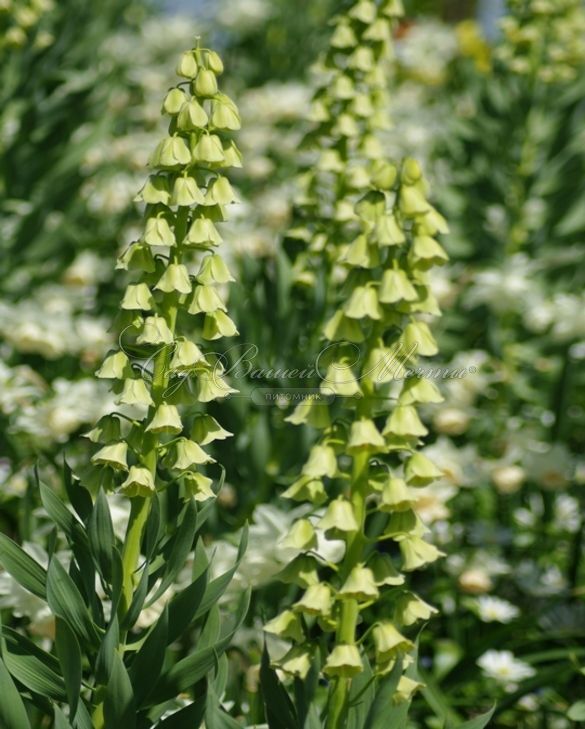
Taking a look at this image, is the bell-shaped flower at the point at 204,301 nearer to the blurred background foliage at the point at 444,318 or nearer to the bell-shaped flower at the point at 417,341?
Result: the bell-shaped flower at the point at 417,341

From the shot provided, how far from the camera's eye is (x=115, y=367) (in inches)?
53.6

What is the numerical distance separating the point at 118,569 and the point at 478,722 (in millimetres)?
506

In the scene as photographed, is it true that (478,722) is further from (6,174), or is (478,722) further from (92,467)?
(6,174)

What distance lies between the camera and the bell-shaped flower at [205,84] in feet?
4.49

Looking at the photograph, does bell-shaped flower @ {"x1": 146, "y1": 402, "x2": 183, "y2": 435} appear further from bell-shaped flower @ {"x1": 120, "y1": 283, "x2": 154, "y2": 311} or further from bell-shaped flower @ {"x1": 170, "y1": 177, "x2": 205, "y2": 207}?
bell-shaped flower @ {"x1": 170, "y1": 177, "x2": 205, "y2": 207}

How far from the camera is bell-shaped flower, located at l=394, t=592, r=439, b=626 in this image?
1.44 meters

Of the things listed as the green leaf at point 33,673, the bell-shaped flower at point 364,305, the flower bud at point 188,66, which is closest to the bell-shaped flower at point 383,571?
the bell-shaped flower at point 364,305

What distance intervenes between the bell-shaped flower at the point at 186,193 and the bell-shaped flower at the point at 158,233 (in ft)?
0.09

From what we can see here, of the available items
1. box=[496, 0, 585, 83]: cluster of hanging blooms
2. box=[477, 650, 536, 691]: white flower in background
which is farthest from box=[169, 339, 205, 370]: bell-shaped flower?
box=[496, 0, 585, 83]: cluster of hanging blooms

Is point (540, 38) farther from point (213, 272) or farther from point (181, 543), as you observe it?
point (181, 543)

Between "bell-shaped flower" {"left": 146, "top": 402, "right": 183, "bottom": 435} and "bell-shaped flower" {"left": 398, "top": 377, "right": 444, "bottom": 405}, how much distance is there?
309 mm

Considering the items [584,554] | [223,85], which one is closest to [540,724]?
[584,554]

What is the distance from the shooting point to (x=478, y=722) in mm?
1433

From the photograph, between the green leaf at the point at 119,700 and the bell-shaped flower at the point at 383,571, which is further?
the bell-shaped flower at the point at 383,571
